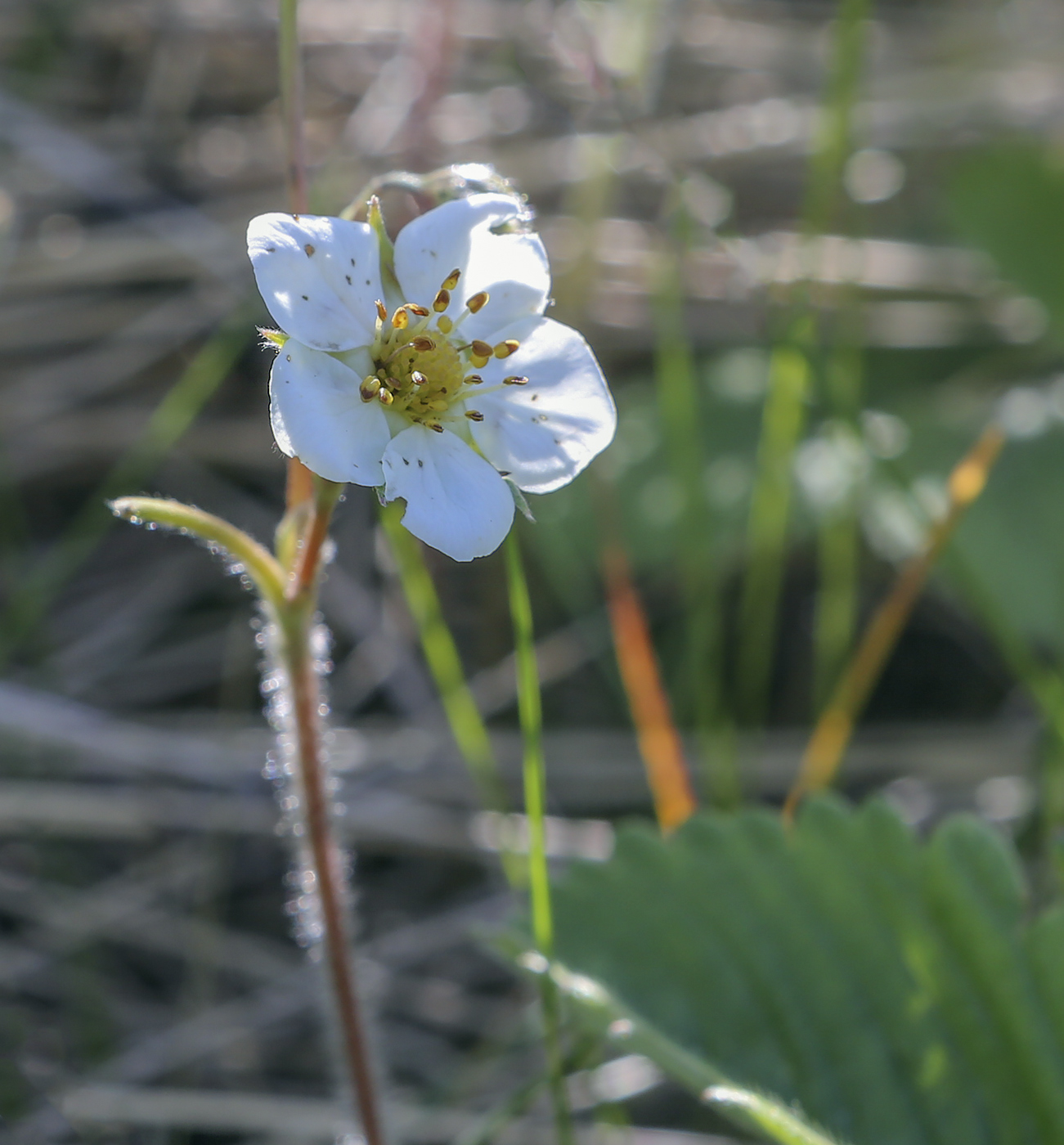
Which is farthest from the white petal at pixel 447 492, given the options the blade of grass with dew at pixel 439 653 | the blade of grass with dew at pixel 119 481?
the blade of grass with dew at pixel 119 481

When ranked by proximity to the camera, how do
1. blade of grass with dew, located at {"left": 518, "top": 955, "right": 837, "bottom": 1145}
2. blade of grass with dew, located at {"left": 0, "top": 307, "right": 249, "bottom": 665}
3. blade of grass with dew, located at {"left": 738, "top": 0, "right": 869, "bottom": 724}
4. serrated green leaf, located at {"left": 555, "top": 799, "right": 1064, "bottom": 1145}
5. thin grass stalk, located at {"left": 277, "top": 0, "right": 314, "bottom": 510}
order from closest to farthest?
blade of grass with dew, located at {"left": 518, "top": 955, "right": 837, "bottom": 1145} < thin grass stalk, located at {"left": 277, "top": 0, "right": 314, "bottom": 510} < serrated green leaf, located at {"left": 555, "top": 799, "right": 1064, "bottom": 1145} < blade of grass with dew, located at {"left": 738, "top": 0, "right": 869, "bottom": 724} < blade of grass with dew, located at {"left": 0, "top": 307, "right": 249, "bottom": 665}

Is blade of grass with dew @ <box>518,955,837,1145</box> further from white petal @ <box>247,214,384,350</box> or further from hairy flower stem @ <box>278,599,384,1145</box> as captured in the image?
white petal @ <box>247,214,384,350</box>

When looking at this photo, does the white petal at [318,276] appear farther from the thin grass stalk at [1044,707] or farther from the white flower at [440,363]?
the thin grass stalk at [1044,707]

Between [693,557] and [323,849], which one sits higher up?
[693,557]

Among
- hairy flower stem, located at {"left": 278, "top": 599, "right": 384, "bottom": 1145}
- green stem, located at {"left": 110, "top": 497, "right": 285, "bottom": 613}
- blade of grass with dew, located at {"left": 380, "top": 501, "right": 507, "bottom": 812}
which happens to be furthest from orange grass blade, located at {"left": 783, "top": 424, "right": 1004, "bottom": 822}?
green stem, located at {"left": 110, "top": 497, "right": 285, "bottom": 613}

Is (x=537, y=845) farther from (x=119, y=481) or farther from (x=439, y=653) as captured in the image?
(x=119, y=481)

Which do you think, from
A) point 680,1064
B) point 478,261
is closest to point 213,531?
point 478,261
